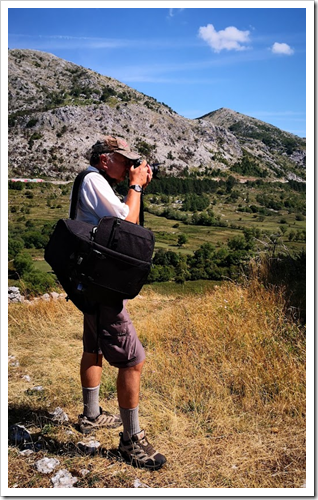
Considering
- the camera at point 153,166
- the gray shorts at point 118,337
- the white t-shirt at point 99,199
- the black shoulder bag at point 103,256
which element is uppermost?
the camera at point 153,166

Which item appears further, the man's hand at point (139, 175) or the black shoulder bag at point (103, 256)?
the man's hand at point (139, 175)

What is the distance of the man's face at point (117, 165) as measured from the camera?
2.48 meters

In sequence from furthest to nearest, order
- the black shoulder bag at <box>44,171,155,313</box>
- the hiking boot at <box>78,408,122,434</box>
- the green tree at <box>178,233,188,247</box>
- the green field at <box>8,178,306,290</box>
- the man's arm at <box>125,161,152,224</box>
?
the green tree at <box>178,233,188,247</box>
the green field at <box>8,178,306,290</box>
the hiking boot at <box>78,408,122,434</box>
the man's arm at <box>125,161,152,224</box>
the black shoulder bag at <box>44,171,155,313</box>

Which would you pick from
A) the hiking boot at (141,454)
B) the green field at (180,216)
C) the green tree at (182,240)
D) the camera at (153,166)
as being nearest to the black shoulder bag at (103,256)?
the camera at (153,166)

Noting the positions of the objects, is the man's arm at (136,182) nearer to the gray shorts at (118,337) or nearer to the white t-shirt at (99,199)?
the white t-shirt at (99,199)

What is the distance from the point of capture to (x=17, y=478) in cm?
252

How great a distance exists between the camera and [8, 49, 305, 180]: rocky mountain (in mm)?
Result: 88938

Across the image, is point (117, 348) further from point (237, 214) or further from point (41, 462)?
point (237, 214)

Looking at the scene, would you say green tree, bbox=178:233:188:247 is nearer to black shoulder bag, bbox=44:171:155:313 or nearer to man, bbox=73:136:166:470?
man, bbox=73:136:166:470

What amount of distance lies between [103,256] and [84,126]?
3991 inches

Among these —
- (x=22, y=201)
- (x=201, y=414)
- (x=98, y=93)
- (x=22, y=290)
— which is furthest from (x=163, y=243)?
(x=98, y=93)

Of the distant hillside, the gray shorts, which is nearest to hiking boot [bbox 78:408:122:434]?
the gray shorts

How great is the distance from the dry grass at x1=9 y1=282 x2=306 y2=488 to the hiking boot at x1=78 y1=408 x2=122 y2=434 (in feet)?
0.23

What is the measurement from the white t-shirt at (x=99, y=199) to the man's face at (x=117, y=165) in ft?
0.51
